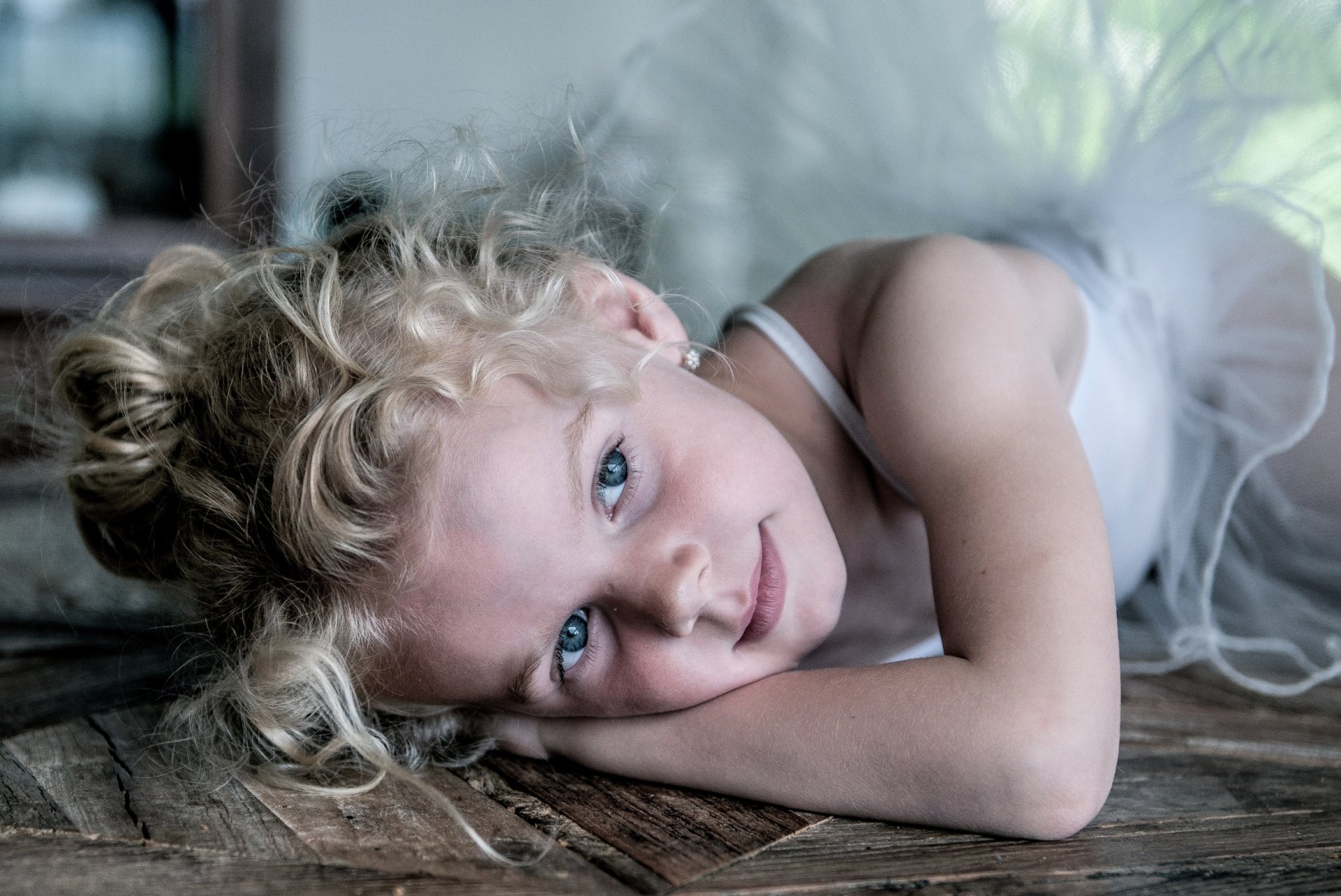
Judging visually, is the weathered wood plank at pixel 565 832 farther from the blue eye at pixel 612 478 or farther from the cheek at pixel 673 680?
the blue eye at pixel 612 478

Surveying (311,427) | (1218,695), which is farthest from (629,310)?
(1218,695)

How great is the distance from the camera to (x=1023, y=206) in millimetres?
1297

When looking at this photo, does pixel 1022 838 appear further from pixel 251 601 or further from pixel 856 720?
Result: pixel 251 601

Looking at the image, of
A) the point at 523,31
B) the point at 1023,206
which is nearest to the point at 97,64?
the point at 523,31

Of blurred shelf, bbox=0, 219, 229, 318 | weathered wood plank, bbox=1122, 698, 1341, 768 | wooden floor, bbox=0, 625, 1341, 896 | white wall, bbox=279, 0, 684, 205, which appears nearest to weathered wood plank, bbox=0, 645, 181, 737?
wooden floor, bbox=0, 625, 1341, 896

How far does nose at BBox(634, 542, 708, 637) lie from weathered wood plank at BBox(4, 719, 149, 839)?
0.32 meters

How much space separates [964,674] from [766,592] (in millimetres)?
148

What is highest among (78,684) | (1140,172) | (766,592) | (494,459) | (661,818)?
(1140,172)

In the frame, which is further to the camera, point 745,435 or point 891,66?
point 891,66

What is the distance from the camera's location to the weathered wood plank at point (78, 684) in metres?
0.92

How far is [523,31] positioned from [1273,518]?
2286mm

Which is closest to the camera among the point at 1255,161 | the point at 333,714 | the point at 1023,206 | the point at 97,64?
the point at 333,714

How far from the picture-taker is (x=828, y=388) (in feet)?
3.22

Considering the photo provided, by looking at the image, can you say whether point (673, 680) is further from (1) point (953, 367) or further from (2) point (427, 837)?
(1) point (953, 367)
